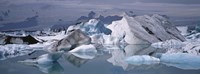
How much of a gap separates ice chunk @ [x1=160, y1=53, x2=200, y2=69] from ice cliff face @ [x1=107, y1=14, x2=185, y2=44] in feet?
20.5

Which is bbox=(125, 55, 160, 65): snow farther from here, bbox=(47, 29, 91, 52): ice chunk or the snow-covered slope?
the snow-covered slope

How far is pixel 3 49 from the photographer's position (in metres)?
7.07

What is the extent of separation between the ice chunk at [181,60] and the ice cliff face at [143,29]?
6238 millimetres

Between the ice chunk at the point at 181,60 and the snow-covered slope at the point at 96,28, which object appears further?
the snow-covered slope at the point at 96,28

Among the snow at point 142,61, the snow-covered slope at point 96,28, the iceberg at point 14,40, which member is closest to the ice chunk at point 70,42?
the iceberg at point 14,40

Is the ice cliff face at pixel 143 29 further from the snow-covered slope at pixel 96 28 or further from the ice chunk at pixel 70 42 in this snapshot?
the ice chunk at pixel 70 42

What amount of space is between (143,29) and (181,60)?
7.14 metres

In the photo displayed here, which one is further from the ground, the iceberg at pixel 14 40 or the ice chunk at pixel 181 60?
the ice chunk at pixel 181 60

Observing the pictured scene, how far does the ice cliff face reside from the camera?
11500 mm

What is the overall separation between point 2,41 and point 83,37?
A: 302cm

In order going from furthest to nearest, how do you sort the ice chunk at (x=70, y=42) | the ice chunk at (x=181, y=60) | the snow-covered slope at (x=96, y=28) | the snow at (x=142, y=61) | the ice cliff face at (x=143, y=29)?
the snow-covered slope at (x=96, y=28), the ice cliff face at (x=143, y=29), the ice chunk at (x=70, y=42), the snow at (x=142, y=61), the ice chunk at (x=181, y=60)

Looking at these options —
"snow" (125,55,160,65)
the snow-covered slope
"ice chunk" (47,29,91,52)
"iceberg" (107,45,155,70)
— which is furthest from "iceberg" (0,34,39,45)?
"snow" (125,55,160,65)

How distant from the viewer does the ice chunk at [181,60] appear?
4.79 meters

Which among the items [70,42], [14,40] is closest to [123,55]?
[70,42]
